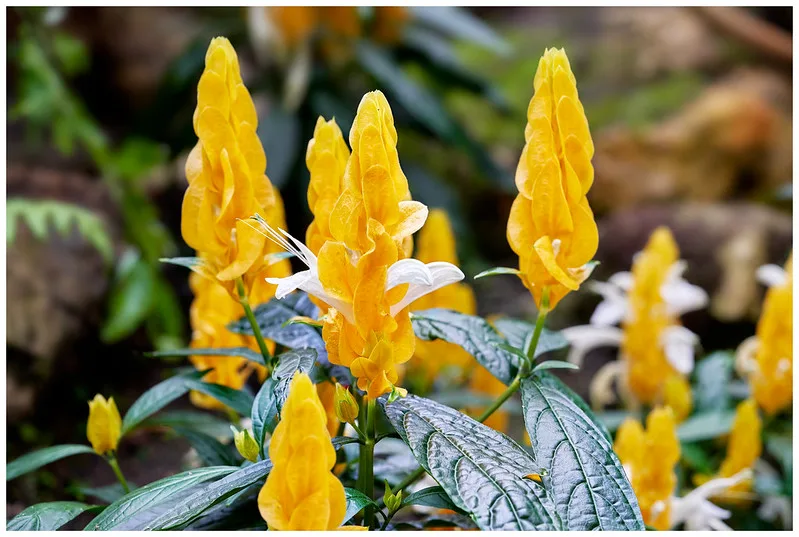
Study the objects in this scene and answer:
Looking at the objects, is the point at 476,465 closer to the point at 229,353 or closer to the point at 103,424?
the point at 229,353

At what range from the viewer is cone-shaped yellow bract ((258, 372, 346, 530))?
0.52 metres

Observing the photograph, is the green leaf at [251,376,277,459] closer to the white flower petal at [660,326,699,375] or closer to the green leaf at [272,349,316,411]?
the green leaf at [272,349,316,411]

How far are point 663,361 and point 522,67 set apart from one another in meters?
2.35

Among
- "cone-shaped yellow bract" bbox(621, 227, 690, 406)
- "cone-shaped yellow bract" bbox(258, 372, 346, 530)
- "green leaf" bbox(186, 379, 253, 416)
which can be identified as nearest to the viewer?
"cone-shaped yellow bract" bbox(258, 372, 346, 530)

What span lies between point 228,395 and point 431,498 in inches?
11.1

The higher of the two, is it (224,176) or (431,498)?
(224,176)

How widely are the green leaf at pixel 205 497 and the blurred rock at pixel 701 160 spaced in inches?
99.7

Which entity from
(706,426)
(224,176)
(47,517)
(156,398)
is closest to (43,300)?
(156,398)

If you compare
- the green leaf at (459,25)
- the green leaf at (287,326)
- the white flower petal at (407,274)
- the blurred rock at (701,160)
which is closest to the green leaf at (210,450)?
the green leaf at (287,326)

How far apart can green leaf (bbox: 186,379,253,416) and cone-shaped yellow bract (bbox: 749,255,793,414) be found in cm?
102

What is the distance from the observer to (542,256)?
0.70 meters

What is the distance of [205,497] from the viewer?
0.63 m

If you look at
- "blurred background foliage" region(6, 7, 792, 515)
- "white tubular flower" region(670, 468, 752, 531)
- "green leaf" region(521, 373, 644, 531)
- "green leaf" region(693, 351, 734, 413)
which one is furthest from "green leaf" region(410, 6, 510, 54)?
"green leaf" region(521, 373, 644, 531)

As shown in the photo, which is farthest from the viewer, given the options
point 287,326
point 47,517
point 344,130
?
point 344,130
